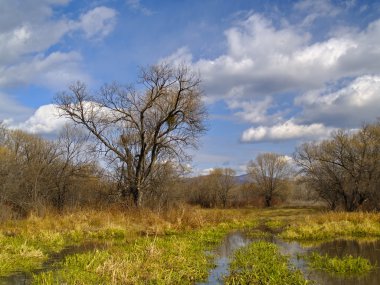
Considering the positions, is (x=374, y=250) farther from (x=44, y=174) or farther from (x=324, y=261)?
(x=44, y=174)

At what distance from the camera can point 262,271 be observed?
32.1 feet

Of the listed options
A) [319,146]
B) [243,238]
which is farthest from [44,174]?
[319,146]

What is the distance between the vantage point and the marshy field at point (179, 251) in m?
9.53

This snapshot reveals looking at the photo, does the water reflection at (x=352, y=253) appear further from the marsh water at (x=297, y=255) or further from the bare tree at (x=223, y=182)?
the bare tree at (x=223, y=182)

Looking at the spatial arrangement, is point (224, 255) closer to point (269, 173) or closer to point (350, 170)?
point (350, 170)

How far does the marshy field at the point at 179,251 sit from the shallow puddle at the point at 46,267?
23 millimetres

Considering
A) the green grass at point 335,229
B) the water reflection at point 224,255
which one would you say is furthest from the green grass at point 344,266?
the green grass at point 335,229

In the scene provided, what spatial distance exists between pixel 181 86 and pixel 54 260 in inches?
698

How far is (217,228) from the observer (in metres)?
22.5

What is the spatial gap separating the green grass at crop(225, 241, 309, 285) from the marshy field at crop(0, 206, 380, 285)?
0.03 m

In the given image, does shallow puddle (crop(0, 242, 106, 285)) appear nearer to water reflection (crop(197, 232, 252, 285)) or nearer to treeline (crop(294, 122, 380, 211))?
water reflection (crop(197, 232, 252, 285))

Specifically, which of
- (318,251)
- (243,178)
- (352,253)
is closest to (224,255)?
(318,251)

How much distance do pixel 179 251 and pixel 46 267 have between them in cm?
374

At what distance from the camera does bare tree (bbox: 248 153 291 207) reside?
252 ft
